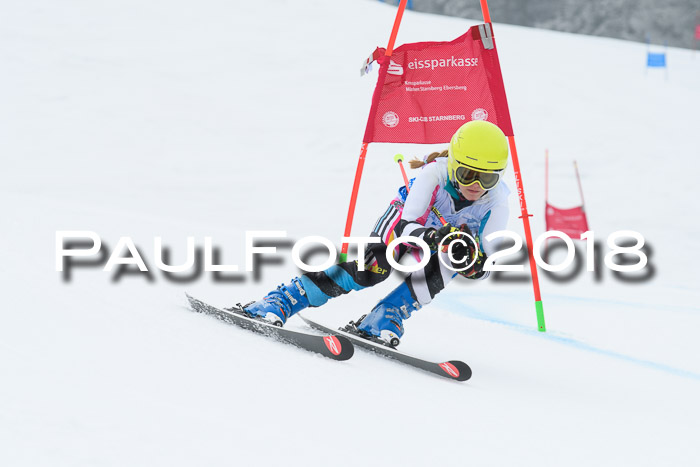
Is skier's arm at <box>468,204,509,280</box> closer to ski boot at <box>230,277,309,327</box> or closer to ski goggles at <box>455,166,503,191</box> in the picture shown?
ski goggles at <box>455,166,503,191</box>

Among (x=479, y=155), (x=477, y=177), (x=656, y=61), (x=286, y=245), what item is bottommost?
(x=286, y=245)

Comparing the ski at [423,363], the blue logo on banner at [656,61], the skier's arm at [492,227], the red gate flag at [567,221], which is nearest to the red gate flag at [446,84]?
the skier's arm at [492,227]

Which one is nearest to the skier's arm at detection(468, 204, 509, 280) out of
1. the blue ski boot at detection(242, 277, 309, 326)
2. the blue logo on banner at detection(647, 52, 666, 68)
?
the blue ski boot at detection(242, 277, 309, 326)

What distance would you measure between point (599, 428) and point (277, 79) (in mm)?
14761

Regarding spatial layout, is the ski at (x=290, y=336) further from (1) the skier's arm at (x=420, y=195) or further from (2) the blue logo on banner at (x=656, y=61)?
(2) the blue logo on banner at (x=656, y=61)

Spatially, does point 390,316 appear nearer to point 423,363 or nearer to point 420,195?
point 423,363

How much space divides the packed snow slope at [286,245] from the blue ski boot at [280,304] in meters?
0.22

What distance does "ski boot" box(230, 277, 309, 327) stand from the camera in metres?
3.41

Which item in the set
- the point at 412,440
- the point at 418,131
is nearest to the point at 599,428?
the point at 412,440

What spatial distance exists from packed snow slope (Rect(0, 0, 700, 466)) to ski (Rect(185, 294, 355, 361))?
6 cm

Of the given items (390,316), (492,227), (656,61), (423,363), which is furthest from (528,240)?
(656,61)

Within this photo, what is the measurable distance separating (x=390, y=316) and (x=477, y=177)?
0.83 m

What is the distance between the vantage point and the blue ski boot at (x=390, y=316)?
3.54 meters

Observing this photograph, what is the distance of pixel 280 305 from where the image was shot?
11.4ft
